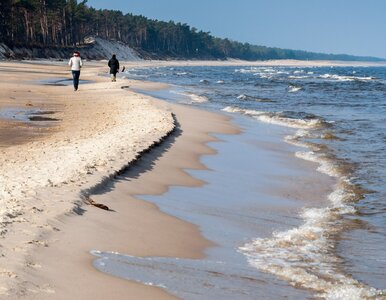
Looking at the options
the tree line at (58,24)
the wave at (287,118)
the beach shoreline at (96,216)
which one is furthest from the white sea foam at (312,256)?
the tree line at (58,24)

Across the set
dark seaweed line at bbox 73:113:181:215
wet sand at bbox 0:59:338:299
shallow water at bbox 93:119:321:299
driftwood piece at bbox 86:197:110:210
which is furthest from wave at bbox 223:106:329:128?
driftwood piece at bbox 86:197:110:210

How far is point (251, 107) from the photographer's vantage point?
28.4 metres

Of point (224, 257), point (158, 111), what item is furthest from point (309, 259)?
point (158, 111)

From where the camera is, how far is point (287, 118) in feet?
76.5

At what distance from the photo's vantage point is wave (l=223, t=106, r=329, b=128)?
70.3 ft

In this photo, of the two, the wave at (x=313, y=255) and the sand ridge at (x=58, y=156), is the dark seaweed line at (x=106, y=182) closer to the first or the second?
the sand ridge at (x=58, y=156)

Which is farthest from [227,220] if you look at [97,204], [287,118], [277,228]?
[287,118]

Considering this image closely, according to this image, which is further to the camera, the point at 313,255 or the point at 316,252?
the point at 316,252

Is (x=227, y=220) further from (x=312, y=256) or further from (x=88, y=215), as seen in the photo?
(x=88, y=215)

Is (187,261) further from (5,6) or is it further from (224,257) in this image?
(5,6)

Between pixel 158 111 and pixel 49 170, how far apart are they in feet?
35.6

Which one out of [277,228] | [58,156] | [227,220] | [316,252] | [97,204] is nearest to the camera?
[316,252]

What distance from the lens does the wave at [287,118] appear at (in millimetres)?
21420

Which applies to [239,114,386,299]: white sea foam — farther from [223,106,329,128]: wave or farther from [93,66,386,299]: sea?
[223,106,329,128]: wave
